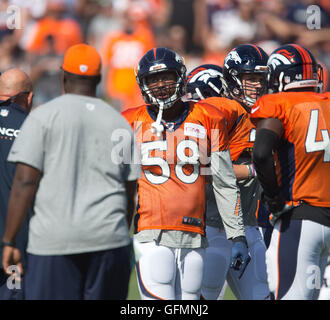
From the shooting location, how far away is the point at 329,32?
12.0m

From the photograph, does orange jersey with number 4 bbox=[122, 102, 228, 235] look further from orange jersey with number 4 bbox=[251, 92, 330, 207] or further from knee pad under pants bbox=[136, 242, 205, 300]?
orange jersey with number 4 bbox=[251, 92, 330, 207]

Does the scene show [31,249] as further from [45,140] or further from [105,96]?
[105,96]

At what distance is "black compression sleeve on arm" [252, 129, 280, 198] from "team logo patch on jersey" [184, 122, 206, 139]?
0.41 meters

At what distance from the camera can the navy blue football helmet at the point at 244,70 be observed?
5.34m

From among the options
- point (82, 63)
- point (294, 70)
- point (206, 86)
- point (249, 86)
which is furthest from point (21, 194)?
point (206, 86)

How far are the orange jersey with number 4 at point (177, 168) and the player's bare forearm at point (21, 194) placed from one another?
99 centimetres

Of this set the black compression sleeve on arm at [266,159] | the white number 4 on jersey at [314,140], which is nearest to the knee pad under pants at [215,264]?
the black compression sleeve on arm at [266,159]

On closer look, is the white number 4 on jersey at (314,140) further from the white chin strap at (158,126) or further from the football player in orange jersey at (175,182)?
the white chin strap at (158,126)

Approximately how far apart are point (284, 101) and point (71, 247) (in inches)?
65.3

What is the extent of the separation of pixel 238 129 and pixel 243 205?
2.01 feet

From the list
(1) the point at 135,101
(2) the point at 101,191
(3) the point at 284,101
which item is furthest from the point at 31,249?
(1) the point at 135,101

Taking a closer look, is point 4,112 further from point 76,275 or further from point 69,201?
point 76,275

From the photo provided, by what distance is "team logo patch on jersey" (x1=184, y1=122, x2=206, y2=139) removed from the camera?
4.56m

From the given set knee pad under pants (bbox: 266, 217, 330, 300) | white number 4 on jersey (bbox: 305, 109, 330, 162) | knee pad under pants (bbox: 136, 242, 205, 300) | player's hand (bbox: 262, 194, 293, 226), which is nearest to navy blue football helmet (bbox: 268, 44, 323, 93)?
white number 4 on jersey (bbox: 305, 109, 330, 162)
